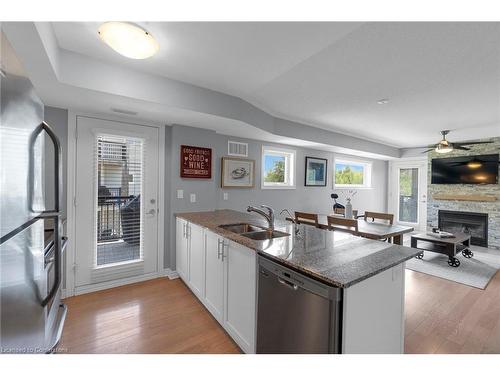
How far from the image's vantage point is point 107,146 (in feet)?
8.94

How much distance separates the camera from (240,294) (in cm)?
173

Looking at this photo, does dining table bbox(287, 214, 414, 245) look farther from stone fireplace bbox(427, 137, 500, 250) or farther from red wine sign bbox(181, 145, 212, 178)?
stone fireplace bbox(427, 137, 500, 250)

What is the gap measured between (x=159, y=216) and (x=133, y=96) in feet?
5.11

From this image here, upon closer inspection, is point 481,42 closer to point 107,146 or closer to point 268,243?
point 268,243

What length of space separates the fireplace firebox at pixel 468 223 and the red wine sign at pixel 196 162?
5.72 m

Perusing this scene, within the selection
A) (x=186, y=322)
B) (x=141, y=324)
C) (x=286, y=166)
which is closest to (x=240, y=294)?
(x=186, y=322)

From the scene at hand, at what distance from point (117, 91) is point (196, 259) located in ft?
5.83

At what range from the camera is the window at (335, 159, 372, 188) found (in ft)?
18.5

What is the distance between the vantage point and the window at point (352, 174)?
5.62 meters

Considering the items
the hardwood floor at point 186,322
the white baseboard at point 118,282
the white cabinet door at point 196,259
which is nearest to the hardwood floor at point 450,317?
the hardwood floor at point 186,322

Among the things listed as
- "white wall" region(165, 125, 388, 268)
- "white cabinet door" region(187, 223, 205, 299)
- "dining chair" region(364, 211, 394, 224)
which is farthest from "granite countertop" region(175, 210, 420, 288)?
"dining chair" region(364, 211, 394, 224)

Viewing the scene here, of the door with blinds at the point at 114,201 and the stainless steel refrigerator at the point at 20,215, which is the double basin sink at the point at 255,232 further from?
the stainless steel refrigerator at the point at 20,215

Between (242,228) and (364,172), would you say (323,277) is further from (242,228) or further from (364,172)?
(364,172)
